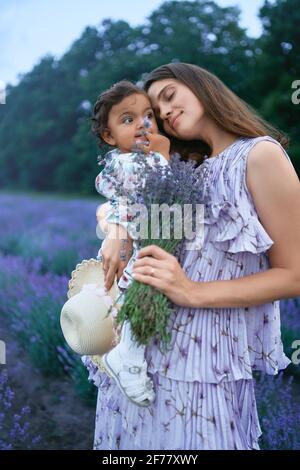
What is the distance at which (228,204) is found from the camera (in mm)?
1453

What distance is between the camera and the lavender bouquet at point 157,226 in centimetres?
132

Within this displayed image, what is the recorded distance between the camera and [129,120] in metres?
1.81

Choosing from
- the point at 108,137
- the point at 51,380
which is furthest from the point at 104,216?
the point at 51,380

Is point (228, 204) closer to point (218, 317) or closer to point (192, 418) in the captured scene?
point (218, 317)

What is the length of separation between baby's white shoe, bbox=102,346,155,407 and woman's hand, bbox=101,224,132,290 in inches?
10.6

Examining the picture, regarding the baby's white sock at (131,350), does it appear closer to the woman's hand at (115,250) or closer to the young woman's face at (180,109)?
the woman's hand at (115,250)

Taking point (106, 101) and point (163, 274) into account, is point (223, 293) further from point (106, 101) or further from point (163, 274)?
point (106, 101)

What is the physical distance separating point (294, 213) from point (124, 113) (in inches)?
28.0

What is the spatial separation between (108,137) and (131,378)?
897mm

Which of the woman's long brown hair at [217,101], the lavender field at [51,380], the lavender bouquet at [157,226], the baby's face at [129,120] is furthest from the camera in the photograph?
the lavender field at [51,380]

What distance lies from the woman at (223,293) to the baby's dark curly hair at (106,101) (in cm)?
42

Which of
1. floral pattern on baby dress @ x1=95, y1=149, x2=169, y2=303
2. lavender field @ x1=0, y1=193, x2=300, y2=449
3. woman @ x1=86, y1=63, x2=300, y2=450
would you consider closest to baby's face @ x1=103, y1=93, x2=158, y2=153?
floral pattern on baby dress @ x1=95, y1=149, x2=169, y2=303

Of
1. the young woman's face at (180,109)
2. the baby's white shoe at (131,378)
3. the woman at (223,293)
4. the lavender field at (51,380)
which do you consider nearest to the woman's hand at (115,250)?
the woman at (223,293)

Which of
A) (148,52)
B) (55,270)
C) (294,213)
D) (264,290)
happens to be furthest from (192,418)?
(148,52)
